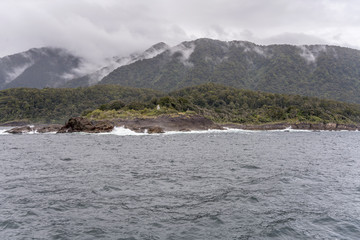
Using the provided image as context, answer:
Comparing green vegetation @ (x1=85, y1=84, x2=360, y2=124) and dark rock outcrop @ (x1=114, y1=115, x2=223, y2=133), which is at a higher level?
green vegetation @ (x1=85, y1=84, x2=360, y2=124)

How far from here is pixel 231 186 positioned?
58.5 feet

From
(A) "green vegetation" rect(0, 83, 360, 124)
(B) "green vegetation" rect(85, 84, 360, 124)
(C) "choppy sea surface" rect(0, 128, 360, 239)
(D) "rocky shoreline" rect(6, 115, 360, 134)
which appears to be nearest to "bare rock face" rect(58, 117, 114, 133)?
(D) "rocky shoreline" rect(6, 115, 360, 134)

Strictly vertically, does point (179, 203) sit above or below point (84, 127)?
below

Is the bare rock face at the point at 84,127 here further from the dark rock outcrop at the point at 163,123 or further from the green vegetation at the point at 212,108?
the green vegetation at the point at 212,108

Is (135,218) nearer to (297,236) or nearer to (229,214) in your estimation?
(229,214)

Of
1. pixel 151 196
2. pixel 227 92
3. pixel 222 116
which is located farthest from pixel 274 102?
pixel 151 196

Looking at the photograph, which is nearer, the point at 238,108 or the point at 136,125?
the point at 136,125

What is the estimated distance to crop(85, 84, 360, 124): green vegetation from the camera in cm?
12207

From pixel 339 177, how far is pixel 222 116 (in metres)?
126

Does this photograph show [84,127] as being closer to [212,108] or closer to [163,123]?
[163,123]

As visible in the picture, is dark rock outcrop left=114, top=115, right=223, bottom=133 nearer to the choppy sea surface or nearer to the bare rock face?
the bare rock face

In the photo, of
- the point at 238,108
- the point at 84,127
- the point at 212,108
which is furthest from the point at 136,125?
the point at 238,108

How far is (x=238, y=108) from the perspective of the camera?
165875 millimetres

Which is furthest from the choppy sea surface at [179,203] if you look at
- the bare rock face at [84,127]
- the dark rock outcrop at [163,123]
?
the dark rock outcrop at [163,123]
